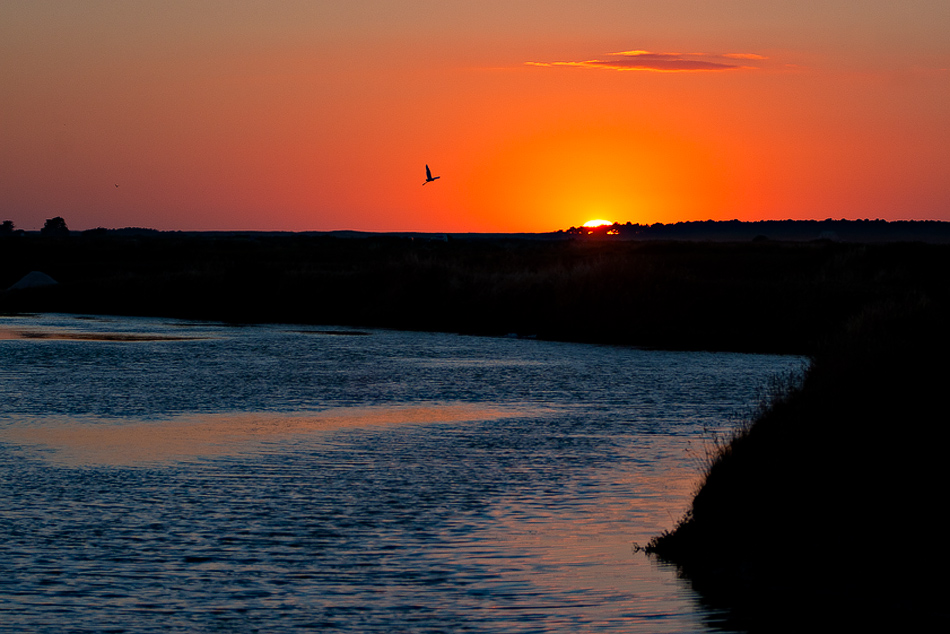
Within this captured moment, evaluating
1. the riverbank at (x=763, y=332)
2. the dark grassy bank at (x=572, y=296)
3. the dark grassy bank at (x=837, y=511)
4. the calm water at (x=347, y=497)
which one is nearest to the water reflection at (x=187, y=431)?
the calm water at (x=347, y=497)

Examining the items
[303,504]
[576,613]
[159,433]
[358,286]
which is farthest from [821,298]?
[576,613]

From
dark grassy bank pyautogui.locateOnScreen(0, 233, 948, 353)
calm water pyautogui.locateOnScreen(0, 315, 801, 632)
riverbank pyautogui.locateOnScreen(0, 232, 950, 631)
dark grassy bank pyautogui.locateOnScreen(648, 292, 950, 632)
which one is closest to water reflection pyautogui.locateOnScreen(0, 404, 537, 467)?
calm water pyautogui.locateOnScreen(0, 315, 801, 632)

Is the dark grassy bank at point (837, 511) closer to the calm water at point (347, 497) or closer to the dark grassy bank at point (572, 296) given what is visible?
the calm water at point (347, 497)

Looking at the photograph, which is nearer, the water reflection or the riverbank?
the riverbank

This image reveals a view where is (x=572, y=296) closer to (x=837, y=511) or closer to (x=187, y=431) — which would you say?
(x=187, y=431)

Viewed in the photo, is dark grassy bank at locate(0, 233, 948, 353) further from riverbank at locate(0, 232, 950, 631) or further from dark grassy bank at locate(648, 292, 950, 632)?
dark grassy bank at locate(648, 292, 950, 632)

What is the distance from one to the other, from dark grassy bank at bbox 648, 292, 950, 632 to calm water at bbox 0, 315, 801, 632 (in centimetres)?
56

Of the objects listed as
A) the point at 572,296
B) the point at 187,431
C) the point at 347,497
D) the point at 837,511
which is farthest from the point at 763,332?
the point at 837,511

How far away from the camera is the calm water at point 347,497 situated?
9.16 meters

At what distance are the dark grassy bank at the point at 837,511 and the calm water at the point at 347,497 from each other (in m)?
0.56

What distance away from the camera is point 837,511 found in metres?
9.93

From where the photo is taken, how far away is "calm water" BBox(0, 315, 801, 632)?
A: 30.0ft

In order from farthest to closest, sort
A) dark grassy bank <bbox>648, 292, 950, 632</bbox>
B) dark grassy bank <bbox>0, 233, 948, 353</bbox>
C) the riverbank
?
1. dark grassy bank <bbox>0, 233, 948, 353</bbox>
2. the riverbank
3. dark grassy bank <bbox>648, 292, 950, 632</bbox>

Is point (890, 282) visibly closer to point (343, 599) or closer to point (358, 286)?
point (358, 286)
